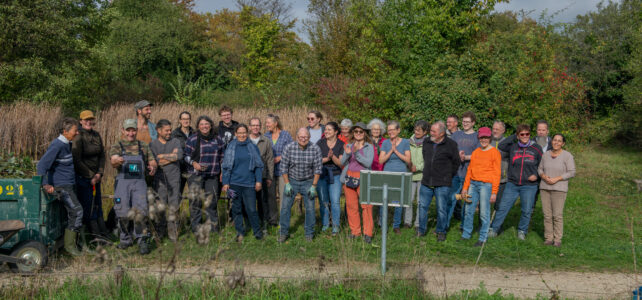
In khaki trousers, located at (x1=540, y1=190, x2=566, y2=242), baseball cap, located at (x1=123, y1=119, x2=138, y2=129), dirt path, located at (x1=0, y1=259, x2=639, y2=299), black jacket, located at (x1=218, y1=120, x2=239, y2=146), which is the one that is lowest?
dirt path, located at (x1=0, y1=259, x2=639, y2=299)

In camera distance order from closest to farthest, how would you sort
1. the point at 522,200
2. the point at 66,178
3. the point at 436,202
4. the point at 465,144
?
the point at 66,178 → the point at 436,202 → the point at 522,200 → the point at 465,144

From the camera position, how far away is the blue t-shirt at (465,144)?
8.85 metres

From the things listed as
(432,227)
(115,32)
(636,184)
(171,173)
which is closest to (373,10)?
(636,184)

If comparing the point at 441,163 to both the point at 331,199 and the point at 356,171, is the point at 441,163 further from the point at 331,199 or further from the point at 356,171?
the point at 331,199

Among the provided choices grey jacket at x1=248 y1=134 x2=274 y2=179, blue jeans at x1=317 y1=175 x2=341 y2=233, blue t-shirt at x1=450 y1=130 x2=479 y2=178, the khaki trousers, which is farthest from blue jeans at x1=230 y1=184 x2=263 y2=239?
the khaki trousers

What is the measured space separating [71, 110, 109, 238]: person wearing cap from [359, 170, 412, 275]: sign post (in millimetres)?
4081

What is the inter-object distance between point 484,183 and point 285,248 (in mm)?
3274

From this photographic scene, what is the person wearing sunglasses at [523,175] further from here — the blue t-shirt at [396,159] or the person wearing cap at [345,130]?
the person wearing cap at [345,130]

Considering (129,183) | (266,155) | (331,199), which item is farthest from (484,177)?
(129,183)

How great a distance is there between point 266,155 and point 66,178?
3011 mm

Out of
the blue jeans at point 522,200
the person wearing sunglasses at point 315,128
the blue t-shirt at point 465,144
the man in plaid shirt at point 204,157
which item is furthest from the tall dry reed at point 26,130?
the blue jeans at point 522,200

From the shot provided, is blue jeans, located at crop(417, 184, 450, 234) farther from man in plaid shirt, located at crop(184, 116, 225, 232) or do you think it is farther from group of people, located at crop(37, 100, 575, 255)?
man in plaid shirt, located at crop(184, 116, 225, 232)

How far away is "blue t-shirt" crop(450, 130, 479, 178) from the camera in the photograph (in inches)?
348

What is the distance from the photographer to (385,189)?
5.95 metres
